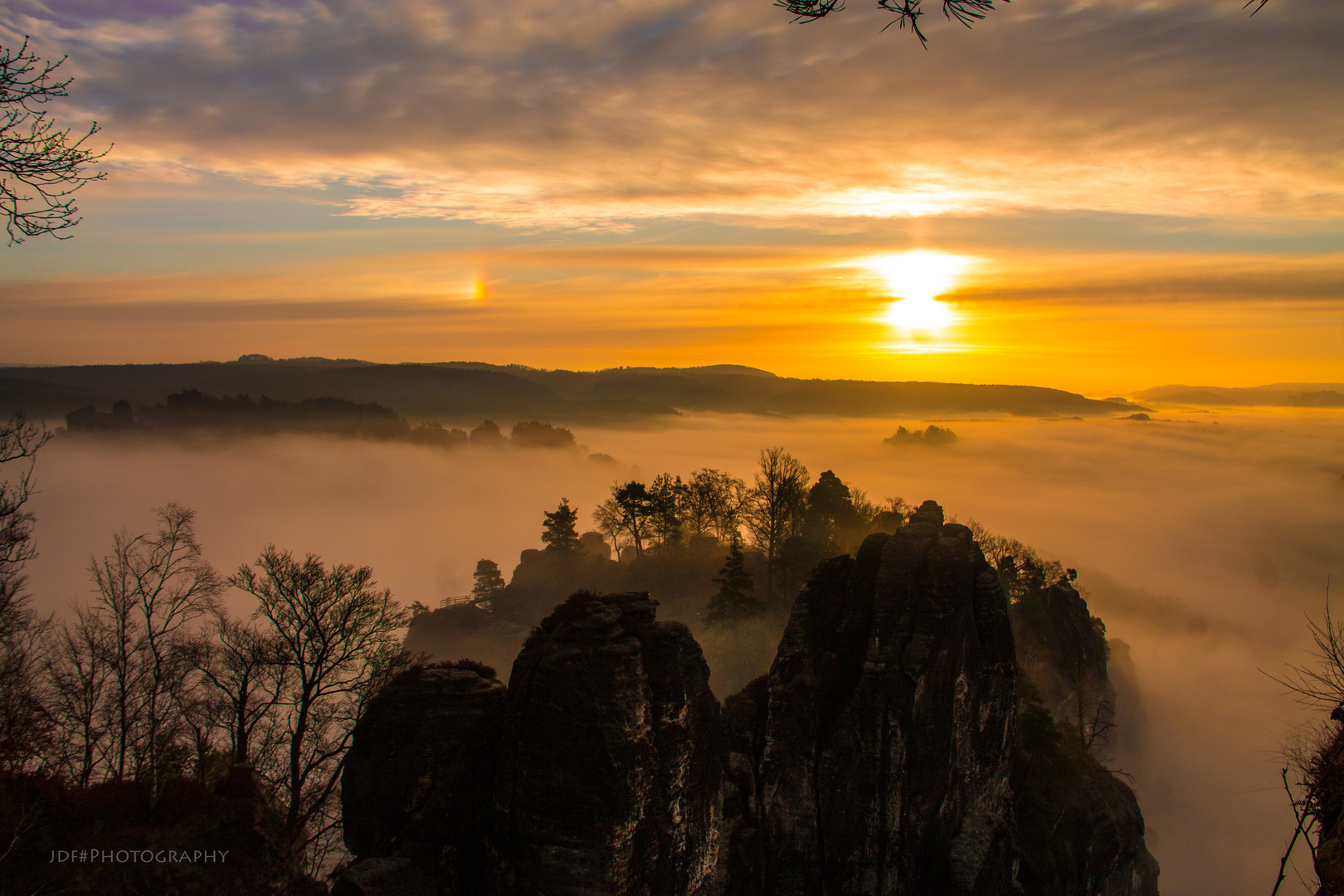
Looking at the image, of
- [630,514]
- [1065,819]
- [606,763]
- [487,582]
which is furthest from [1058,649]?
[487,582]

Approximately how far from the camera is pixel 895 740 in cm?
2288

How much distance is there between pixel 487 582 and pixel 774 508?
2957 cm

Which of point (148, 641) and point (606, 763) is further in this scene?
point (148, 641)

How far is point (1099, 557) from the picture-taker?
431ft

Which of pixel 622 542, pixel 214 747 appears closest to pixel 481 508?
pixel 622 542

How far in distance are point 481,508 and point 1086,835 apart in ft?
522

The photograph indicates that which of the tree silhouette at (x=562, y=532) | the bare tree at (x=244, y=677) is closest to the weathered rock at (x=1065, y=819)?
the bare tree at (x=244, y=677)

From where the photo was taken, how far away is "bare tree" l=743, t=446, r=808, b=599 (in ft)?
168

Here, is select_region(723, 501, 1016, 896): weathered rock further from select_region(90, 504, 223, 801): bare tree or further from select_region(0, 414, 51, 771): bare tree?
select_region(90, 504, 223, 801): bare tree

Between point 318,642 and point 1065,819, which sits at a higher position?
point 318,642

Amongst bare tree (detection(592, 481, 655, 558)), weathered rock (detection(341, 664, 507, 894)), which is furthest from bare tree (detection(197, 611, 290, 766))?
bare tree (detection(592, 481, 655, 558))

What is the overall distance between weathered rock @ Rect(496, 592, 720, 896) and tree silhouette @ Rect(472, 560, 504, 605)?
156 feet

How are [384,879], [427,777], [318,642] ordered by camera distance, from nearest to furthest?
[384,879] < [427,777] < [318,642]

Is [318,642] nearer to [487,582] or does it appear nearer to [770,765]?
[770,765]
